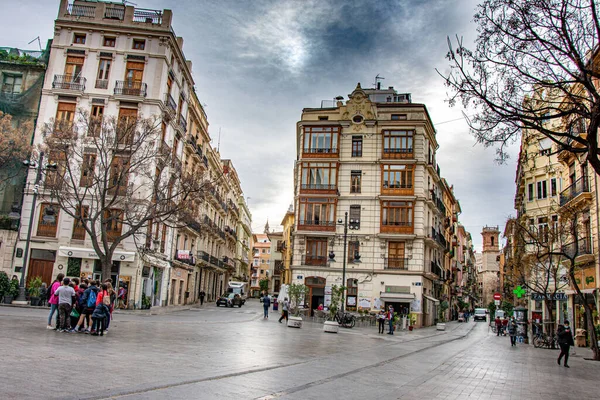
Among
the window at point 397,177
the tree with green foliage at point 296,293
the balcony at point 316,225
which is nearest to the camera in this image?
the tree with green foliage at point 296,293

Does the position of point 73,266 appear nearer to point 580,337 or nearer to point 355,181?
point 355,181

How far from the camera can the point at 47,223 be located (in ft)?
109

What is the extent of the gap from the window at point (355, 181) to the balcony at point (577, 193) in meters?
16.4

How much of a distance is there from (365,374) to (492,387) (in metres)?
2.80

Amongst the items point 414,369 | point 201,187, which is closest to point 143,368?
point 414,369

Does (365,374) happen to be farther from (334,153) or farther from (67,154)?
(334,153)

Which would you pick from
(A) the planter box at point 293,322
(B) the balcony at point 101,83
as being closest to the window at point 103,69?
(B) the balcony at point 101,83

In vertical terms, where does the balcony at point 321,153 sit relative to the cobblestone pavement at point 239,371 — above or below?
above

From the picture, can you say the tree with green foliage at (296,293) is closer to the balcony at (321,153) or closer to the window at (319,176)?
the window at (319,176)

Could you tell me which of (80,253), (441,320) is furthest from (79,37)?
(441,320)

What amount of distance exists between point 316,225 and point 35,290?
71.8ft

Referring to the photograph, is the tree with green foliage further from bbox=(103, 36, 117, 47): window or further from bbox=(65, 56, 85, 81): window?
bbox=(103, 36, 117, 47): window

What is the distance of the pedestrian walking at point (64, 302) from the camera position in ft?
48.6

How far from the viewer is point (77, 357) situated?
10.4 m
